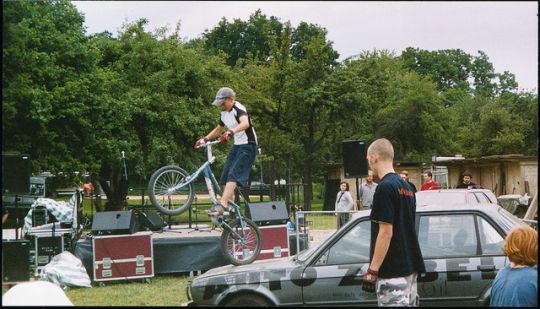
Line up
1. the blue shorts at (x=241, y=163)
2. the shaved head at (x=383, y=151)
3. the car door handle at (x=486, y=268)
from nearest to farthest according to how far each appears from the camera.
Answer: the shaved head at (x=383, y=151)
the car door handle at (x=486, y=268)
the blue shorts at (x=241, y=163)

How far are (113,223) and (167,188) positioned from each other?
227 cm

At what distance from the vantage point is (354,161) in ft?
43.3

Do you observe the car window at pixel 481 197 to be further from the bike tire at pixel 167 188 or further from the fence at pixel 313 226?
the bike tire at pixel 167 188

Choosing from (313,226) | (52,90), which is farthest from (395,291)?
(52,90)

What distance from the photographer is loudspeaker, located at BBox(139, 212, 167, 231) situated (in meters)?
11.6

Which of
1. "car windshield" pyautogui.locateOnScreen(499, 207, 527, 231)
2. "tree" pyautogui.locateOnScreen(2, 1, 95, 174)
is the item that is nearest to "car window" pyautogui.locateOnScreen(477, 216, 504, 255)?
"car windshield" pyautogui.locateOnScreen(499, 207, 527, 231)

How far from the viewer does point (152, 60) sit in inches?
984

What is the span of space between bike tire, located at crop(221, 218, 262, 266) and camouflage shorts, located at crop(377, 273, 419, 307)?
13.1 feet

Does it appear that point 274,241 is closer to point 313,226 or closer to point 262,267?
point 262,267

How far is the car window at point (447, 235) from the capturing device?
5867 mm

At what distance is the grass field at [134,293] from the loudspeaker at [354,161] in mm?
4202

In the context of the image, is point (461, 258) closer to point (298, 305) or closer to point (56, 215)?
point (298, 305)

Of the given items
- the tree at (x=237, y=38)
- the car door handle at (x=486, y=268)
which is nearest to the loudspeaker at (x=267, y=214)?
the car door handle at (x=486, y=268)

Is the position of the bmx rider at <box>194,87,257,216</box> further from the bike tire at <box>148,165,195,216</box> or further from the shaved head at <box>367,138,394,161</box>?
the shaved head at <box>367,138,394,161</box>
